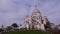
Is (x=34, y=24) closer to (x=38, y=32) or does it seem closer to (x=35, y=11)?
(x=35, y=11)

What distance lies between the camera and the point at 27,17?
86.4 m

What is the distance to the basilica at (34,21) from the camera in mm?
85312

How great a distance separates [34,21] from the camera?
90.7 meters

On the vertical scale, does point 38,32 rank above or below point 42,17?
below

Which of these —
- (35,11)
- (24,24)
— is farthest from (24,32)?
(35,11)

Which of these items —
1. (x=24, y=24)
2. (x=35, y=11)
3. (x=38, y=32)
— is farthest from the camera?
(x=35, y=11)

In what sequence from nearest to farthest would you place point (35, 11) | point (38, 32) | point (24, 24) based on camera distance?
point (38, 32)
point (24, 24)
point (35, 11)

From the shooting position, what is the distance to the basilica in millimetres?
85312

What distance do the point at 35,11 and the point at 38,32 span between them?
4969cm

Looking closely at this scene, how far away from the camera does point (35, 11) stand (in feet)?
302

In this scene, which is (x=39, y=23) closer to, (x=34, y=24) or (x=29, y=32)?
(x=34, y=24)

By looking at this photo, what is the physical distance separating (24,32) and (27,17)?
43400mm

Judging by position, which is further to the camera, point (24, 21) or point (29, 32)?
point (24, 21)

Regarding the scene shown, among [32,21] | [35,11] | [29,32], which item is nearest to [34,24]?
[32,21]
